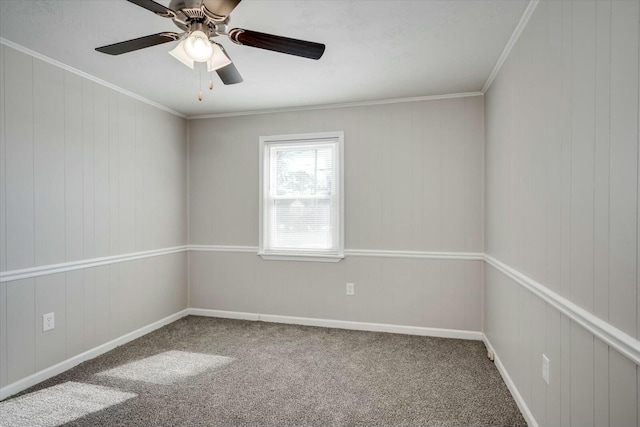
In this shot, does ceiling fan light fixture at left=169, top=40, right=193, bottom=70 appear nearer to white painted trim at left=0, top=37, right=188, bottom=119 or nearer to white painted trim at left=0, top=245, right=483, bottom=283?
white painted trim at left=0, top=37, right=188, bottom=119

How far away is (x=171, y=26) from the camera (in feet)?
7.12

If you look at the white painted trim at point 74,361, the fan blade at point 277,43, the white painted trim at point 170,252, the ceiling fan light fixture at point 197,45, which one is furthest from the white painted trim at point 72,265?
the fan blade at point 277,43

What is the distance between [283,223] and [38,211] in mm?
2238

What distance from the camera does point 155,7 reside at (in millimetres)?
1477

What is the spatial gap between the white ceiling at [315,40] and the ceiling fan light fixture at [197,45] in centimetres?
47

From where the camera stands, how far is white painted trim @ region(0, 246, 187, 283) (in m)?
2.43

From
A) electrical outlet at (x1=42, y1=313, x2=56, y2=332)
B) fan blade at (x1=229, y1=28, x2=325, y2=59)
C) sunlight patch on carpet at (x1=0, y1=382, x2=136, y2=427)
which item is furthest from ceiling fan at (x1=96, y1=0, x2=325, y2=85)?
sunlight patch on carpet at (x1=0, y1=382, x2=136, y2=427)

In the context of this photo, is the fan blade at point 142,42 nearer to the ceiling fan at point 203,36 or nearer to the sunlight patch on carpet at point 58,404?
the ceiling fan at point 203,36

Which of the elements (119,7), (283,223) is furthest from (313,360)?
(119,7)

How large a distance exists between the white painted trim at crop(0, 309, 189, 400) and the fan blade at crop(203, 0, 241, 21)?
9.17 ft

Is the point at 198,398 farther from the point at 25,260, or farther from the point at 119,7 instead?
the point at 119,7

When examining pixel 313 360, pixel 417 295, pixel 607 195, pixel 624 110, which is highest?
pixel 624 110

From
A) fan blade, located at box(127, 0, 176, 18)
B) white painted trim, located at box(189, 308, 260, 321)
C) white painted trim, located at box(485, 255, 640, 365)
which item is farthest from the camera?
white painted trim, located at box(189, 308, 260, 321)

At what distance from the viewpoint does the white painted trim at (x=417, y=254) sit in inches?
137
